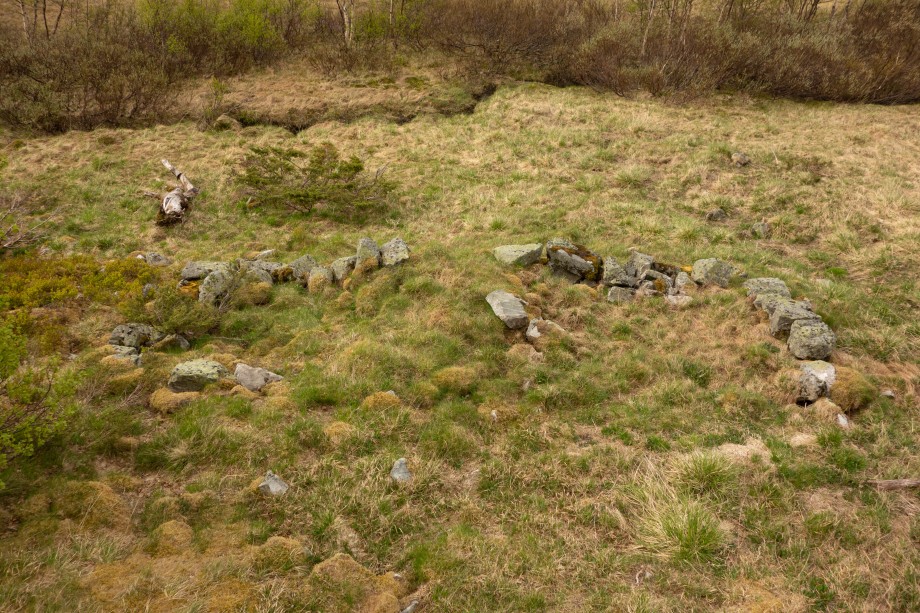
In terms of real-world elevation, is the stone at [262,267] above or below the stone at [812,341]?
below

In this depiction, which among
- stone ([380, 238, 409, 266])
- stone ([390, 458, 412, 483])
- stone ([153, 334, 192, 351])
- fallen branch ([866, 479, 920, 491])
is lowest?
stone ([153, 334, 192, 351])

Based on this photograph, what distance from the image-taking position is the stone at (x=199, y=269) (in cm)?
1002

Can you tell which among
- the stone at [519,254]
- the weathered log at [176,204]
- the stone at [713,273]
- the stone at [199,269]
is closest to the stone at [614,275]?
the stone at [713,273]

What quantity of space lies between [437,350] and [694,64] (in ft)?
69.1

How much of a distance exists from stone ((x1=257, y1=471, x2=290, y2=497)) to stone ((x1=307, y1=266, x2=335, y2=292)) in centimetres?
497

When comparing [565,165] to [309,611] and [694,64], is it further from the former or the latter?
[309,611]

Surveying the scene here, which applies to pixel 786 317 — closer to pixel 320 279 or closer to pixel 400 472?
pixel 400 472

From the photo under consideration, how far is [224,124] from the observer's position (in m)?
19.5

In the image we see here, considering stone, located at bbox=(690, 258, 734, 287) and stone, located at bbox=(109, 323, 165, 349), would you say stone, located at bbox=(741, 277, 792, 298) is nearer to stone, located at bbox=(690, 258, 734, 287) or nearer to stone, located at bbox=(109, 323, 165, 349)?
stone, located at bbox=(690, 258, 734, 287)

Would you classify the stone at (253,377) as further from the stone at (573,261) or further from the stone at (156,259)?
the stone at (156,259)

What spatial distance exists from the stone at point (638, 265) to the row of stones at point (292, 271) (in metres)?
4.43

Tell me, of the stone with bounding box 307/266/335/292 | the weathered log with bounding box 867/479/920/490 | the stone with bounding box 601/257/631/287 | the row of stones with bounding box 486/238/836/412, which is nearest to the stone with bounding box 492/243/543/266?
the row of stones with bounding box 486/238/836/412

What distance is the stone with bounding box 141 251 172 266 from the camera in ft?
36.7

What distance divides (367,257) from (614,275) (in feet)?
15.9
